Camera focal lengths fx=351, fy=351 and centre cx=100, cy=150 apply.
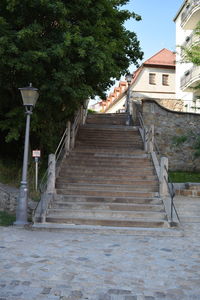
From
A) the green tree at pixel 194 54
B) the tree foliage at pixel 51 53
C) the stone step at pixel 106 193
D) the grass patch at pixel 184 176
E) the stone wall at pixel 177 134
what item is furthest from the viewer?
the stone wall at pixel 177 134

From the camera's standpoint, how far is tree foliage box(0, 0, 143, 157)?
10.8 metres

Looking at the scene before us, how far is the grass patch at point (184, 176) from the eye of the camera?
16.6m

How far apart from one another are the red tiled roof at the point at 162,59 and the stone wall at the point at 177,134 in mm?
17574

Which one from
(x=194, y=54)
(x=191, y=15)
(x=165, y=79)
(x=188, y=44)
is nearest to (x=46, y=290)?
(x=194, y=54)

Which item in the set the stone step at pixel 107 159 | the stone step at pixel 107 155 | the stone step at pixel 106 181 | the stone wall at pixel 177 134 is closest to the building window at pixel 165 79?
the stone wall at pixel 177 134

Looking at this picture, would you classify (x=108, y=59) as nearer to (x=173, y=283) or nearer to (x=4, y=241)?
(x=4, y=241)

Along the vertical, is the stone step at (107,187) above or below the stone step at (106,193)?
above

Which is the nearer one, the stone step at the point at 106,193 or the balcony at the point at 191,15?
the stone step at the point at 106,193

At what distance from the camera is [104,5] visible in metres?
12.7

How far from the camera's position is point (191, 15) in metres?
26.9

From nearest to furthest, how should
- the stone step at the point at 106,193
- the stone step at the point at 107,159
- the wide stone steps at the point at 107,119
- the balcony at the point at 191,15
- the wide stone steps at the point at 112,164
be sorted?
1. the stone step at the point at 106,193
2. the wide stone steps at the point at 112,164
3. the stone step at the point at 107,159
4. the wide stone steps at the point at 107,119
5. the balcony at the point at 191,15

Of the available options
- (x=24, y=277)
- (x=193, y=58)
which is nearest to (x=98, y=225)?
(x=24, y=277)

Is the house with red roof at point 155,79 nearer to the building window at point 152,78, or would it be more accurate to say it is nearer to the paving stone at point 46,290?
the building window at point 152,78

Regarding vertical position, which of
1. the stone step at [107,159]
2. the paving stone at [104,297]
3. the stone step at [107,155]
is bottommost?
the paving stone at [104,297]
